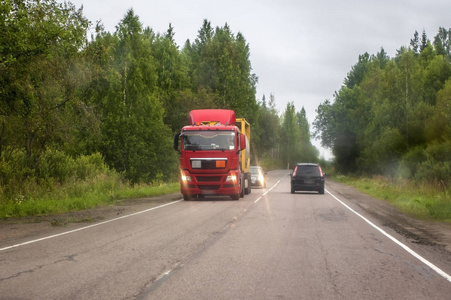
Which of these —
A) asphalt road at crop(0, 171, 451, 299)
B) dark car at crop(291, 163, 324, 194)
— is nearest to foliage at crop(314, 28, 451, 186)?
dark car at crop(291, 163, 324, 194)

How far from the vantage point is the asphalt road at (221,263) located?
19.8 ft

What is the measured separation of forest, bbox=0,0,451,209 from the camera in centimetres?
1761

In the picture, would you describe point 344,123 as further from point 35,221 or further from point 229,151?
point 35,221

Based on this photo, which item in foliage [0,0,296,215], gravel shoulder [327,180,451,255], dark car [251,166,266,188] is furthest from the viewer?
dark car [251,166,266,188]

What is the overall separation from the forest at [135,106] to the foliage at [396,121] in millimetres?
145

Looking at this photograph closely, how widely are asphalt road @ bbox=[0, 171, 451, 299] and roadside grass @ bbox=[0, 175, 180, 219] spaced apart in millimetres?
4166

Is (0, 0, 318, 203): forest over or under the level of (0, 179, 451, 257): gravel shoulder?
over

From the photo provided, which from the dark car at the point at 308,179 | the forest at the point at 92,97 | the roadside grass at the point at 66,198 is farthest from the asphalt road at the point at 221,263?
the dark car at the point at 308,179

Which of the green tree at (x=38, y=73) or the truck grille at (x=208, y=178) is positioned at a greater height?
the green tree at (x=38, y=73)

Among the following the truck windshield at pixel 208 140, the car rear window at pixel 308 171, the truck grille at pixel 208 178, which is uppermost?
the truck windshield at pixel 208 140

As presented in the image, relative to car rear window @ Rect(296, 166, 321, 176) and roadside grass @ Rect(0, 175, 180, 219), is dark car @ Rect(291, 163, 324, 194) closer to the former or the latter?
car rear window @ Rect(296, 166, 321, 176)

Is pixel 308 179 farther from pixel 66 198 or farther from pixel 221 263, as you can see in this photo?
pixel 221 263

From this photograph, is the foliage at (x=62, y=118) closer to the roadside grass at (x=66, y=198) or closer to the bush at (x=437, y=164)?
the roadside grass at (x=66, y=198)

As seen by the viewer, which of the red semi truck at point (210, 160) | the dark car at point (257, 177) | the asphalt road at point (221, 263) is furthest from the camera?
the dark car at point (257, 177)
